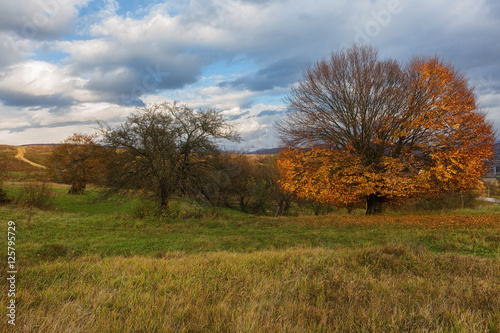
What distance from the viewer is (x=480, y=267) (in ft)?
18.7

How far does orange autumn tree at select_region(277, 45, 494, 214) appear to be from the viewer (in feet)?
50.8

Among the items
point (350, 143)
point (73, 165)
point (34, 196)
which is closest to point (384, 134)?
point (350, 143)

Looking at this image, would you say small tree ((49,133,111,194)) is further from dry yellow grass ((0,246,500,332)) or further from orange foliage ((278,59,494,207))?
dry yellow grass ((0,246,500,332))

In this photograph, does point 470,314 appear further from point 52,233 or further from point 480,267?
point 52,233

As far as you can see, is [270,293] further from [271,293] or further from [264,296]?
[264,296]

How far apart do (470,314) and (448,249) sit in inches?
281

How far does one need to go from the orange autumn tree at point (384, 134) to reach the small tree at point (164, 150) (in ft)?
17.6

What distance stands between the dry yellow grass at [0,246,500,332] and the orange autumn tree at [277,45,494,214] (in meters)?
10.5

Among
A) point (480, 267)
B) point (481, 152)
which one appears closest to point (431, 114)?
point (481, 152)

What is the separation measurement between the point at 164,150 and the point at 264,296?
598 inches

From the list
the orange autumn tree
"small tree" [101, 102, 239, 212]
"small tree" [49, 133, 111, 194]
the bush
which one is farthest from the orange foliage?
"small tree" [49, 133, 111, 194]

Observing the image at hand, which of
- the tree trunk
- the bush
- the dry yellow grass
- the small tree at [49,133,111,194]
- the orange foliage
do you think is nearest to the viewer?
the dry yellow grass

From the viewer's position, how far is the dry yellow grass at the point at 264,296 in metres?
3.03

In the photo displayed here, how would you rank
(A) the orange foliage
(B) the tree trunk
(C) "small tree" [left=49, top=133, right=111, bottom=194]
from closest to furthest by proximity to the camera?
(A) the orange foliage < (B) the tree trunk < (C) "small tree" [left=49, top=133, right=111, bottom=194]
